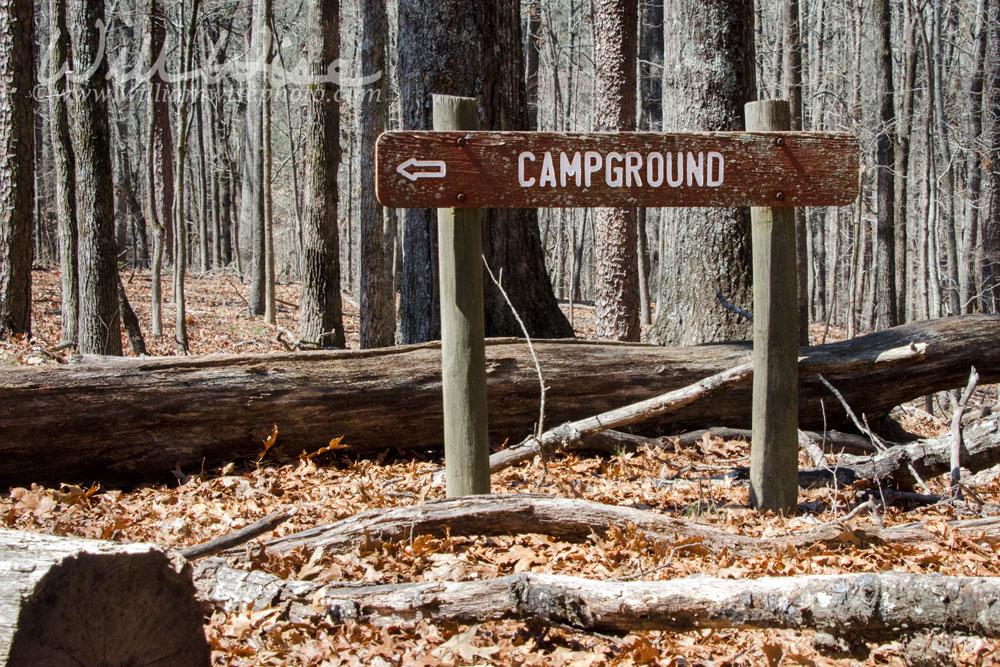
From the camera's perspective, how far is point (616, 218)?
376 inches

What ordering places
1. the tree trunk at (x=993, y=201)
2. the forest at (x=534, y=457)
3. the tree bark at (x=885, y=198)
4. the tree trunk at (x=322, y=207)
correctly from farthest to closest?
the tree bark at (x=885, y=198)
the tree trunk at (x=993, y=201)
the tree trunk at (x=322, y=207)
the forest at (x=534, y=457)

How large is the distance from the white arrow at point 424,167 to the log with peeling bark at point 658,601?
1836 millimetres

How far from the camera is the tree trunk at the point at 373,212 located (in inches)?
438

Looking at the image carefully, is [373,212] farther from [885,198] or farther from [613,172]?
[885,198]

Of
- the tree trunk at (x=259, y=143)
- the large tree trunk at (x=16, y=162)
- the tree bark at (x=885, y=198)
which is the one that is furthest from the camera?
the tree bark at (x=885, y=198)

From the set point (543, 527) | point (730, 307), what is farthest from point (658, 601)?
point (730, 307)

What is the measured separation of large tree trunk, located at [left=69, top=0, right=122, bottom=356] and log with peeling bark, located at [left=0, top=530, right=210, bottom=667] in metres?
8.64

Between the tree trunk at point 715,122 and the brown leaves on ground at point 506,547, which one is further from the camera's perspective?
the tree trunk at point 715,122

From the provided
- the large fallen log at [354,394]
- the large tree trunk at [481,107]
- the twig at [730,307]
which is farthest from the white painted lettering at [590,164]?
the twig at [730,307]

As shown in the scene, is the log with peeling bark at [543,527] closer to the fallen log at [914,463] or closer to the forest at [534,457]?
the forest at [534,457]

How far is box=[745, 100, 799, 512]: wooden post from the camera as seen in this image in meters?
3.92

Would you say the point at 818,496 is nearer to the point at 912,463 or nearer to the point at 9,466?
the point at 912,463

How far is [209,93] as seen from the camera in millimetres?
30422

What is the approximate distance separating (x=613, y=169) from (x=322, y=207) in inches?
363
